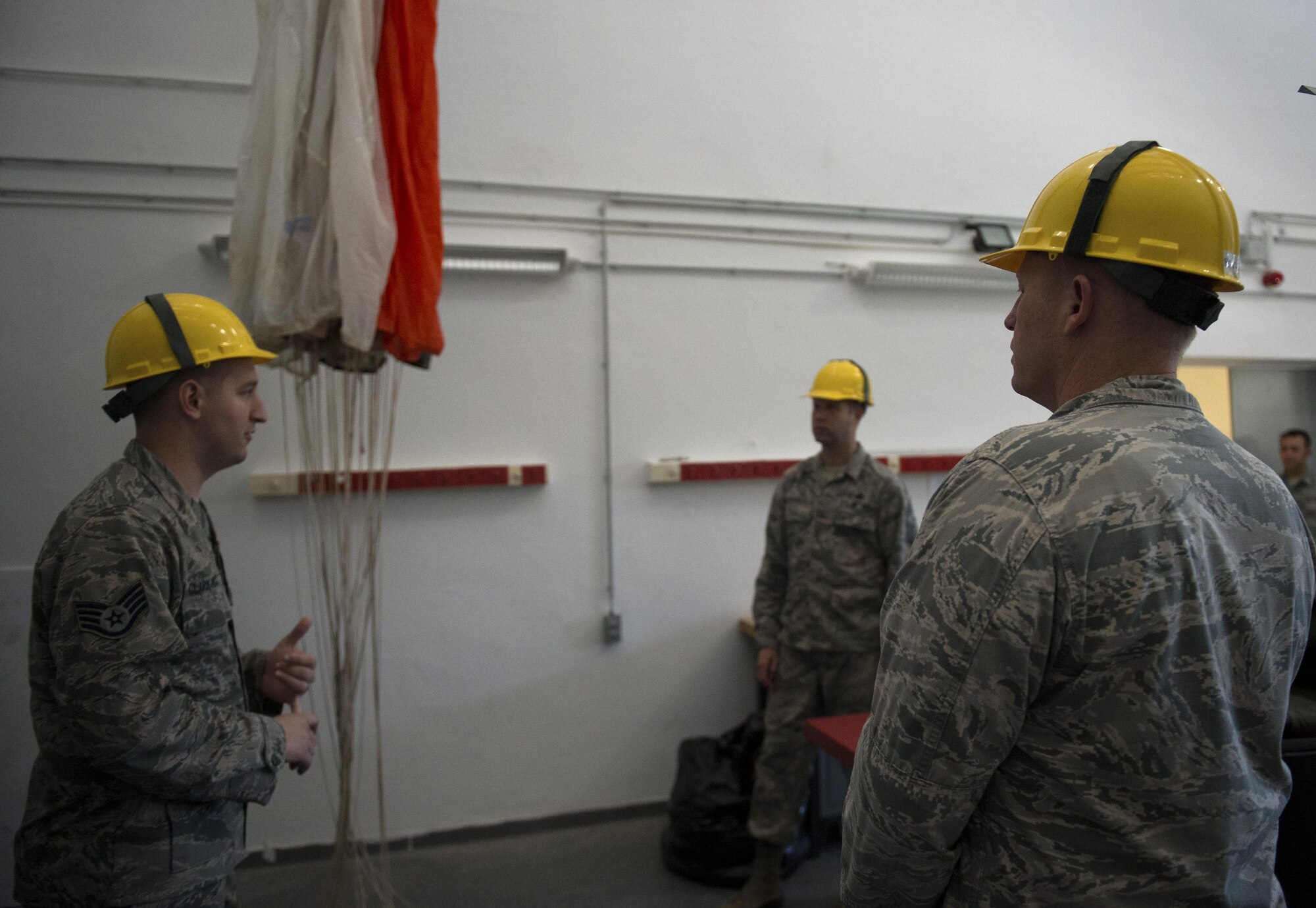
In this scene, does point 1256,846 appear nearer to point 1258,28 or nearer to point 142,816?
point 142,816

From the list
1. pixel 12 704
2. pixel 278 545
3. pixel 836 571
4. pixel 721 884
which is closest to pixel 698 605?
pixel 836 571

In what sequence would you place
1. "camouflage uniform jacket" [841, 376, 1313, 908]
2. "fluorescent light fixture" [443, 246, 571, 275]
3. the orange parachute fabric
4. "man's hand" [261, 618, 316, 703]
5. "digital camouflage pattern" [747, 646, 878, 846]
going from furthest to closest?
"fluorescent light fixture" [443, 246, 571, 275] → "digital camouflage pattern" [747, 646, 878, 846] → the orange parachute fabric → "man's hand" [261, 618, 316, 703] → "camouflage uniform jacket" [841, 376, 1313, 908]

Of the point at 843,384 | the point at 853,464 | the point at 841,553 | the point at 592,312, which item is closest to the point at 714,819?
the point at 841,553

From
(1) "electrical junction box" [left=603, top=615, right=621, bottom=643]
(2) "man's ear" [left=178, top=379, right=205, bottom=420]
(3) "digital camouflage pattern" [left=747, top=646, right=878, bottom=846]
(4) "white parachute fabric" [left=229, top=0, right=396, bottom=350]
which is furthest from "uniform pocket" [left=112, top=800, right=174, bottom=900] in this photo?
(1) "electrical junction box" [left=603, top=615, right=621, bottom=643]

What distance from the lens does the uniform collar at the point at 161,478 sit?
1.32m

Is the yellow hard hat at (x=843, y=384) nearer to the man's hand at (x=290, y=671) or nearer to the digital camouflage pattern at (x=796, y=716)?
the digital camouflage pattern at (x=796, y=716)

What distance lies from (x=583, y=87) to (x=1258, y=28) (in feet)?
10.0

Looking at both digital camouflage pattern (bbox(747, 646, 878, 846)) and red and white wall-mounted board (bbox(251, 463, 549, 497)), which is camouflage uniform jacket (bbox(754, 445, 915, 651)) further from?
red and white wall-mounted board (bbox(251, 463, 549, 497))

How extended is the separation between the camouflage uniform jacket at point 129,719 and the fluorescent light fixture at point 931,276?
2850 millimetres

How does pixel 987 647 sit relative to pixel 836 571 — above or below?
above

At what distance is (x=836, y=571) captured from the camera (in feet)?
8.47

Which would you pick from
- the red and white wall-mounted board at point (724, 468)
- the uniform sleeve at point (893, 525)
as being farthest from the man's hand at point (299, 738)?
the red and white wall-mounted board at point (724, 468)

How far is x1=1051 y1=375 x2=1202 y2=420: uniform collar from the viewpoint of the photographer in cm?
79

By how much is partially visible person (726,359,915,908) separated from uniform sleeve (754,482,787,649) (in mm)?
10
